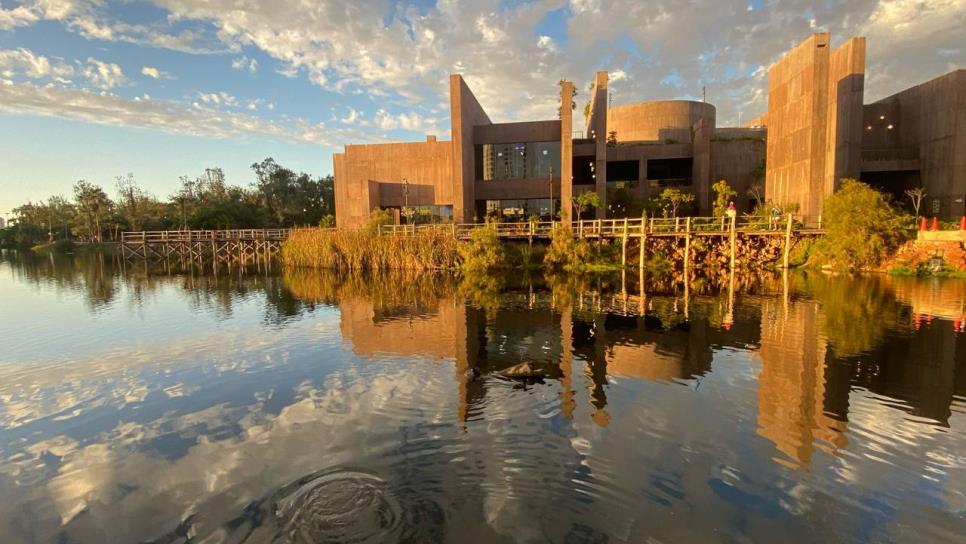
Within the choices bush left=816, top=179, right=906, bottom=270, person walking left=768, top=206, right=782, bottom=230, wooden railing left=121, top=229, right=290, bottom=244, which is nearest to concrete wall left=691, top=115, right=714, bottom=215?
person walking left=768, top=206, right=782, bottom=230

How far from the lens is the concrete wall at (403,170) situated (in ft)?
142

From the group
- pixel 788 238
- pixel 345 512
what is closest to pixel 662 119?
pixel 788 238

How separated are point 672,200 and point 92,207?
81.2 meters

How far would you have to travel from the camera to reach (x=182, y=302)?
22.7 metres

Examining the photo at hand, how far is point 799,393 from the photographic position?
31.1 ft

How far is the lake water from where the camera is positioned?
584 cm

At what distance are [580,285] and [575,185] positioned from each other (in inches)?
765

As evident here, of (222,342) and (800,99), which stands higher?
(800,99)

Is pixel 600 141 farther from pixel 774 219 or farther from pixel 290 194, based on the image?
pixel 290 194

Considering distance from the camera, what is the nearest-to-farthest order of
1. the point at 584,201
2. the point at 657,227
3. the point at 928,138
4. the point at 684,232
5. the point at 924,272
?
the point at 924,272
the point at 684,232
the point at 657,227
the point at 928,138
the point at 584,201

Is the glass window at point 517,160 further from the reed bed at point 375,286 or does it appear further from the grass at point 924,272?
the grass at point 924,272

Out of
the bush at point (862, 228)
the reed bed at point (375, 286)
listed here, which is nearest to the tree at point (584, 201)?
the reed bed at point (375, 286)

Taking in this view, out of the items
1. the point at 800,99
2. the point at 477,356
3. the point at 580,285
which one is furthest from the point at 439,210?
the point at 477,356

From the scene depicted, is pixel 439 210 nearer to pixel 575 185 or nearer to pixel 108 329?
pixel 575 185
